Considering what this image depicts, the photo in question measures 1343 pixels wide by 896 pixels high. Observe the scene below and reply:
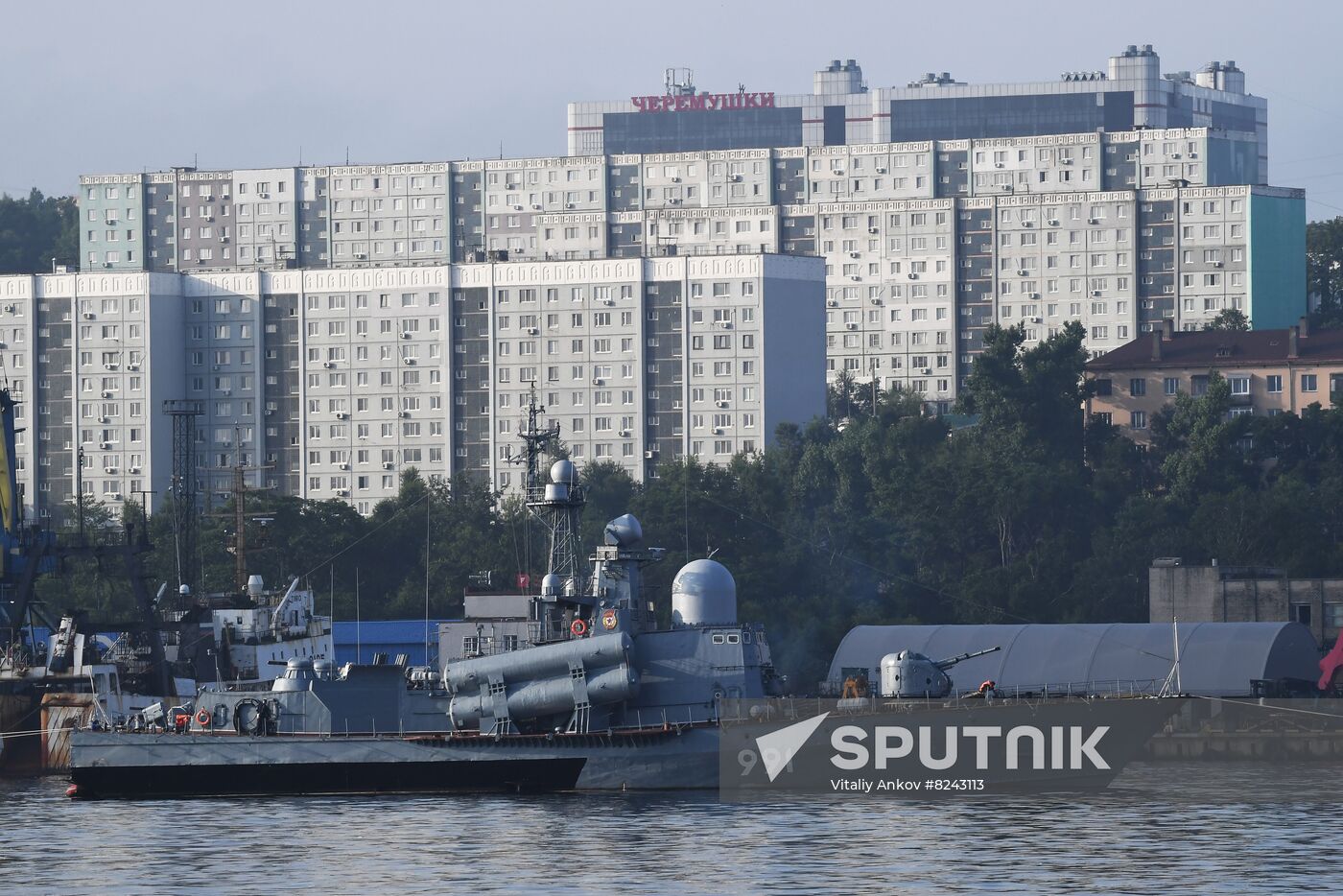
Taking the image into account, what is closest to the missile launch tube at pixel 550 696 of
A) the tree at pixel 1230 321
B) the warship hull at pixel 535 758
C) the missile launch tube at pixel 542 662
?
the missile launch tube at pixel 542 662

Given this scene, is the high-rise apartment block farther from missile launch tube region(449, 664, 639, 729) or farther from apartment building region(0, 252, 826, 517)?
missile launch tube region(449, 664, 639, 729)

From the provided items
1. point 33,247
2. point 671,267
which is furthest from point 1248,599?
point 33,247

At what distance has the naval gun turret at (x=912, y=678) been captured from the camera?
55031mm

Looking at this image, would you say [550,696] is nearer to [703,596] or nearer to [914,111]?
[703,596]

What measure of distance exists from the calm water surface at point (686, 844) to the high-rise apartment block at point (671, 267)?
58.9 meters

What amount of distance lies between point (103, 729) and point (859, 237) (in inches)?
4441

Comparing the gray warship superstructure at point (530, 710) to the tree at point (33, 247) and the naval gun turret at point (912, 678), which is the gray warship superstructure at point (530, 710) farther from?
the tree at point (33, 247)

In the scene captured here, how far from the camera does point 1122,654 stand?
241 feet

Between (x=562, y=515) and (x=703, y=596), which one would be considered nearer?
(x=703, y=596)

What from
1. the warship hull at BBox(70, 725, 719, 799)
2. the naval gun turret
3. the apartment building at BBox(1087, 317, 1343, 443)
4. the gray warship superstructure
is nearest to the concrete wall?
the naval gun turret

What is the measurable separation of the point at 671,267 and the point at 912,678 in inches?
3242

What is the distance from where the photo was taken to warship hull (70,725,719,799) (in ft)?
179

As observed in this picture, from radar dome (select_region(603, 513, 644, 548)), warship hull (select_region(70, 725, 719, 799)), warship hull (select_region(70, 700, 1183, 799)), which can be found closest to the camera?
warship hull (select_region(70, 700, 1183, 799))

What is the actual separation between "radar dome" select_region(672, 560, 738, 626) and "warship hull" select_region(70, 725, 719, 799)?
10.8ft
